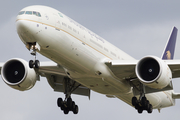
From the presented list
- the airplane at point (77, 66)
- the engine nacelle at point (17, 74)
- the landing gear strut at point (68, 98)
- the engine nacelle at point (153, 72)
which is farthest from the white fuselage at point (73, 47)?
the engine nacelle at point (17, 74)

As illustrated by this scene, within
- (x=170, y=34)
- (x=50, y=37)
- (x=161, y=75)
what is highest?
(x=170, y=34)

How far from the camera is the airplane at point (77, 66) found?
2666 centimetres

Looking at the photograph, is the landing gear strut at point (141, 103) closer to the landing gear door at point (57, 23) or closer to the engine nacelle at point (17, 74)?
the engine nacelle at point (17, 74)

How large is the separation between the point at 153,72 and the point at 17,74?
35.6 feet

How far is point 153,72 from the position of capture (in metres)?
30.2

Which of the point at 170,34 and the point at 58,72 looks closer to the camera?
the point at 58,72

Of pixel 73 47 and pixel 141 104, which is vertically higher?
pixel 73 47

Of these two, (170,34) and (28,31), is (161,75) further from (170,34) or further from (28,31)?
(170,34)

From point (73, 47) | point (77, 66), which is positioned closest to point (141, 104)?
point (77, 66)

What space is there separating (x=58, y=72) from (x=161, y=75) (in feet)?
26.5

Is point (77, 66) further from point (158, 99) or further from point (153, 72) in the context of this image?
point (158, 99)

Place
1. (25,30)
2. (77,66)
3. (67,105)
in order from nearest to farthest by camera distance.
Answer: (25,30) < (77,66) < (67,105)

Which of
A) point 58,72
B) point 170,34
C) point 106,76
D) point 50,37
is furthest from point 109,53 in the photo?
point 170,34

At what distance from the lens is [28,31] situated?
84.5ft
